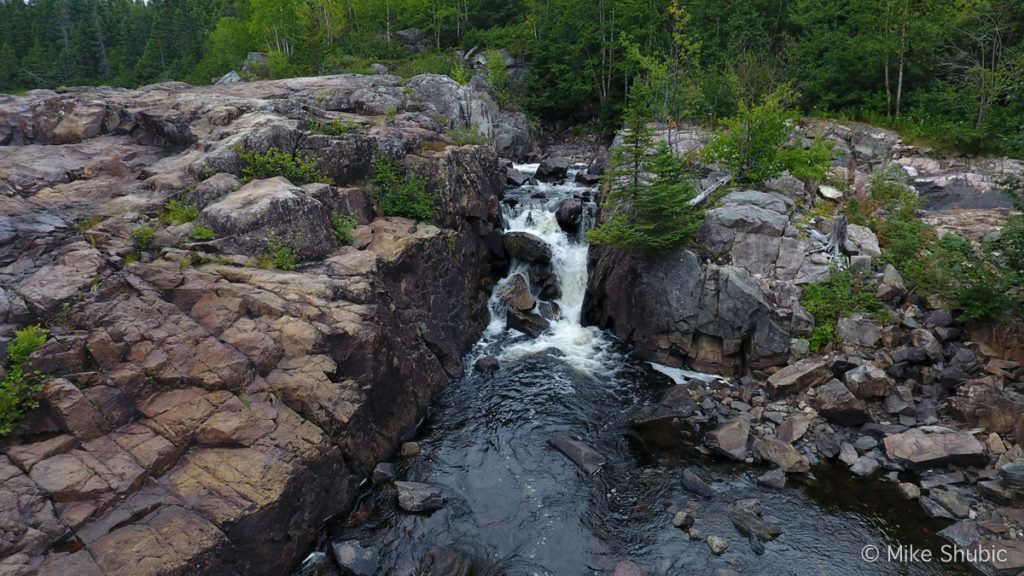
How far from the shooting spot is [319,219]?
1580cm

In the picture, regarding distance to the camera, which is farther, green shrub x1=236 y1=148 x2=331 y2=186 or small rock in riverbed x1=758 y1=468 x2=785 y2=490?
green shrub x1=236 y1=148 x2=331 y2=186

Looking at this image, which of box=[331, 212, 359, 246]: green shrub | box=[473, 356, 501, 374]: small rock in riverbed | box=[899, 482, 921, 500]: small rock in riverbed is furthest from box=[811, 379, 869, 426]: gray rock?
box=[331, 212, 359, 246]: green shrub

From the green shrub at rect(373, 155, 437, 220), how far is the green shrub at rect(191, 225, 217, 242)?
5909 mm

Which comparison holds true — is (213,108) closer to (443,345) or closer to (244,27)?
(443,345)

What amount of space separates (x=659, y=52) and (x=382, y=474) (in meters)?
32.1

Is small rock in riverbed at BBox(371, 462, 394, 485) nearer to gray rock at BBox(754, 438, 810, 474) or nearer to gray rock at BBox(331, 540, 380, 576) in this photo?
gray rock at BBox(331, 540, 380, 576)

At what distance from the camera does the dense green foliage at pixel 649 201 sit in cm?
1781

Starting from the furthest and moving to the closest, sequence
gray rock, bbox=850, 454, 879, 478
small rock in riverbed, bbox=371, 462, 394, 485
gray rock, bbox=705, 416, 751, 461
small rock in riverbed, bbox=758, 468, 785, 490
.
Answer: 1. gray rock, bbox=705, 416, 751, 461
2. gray rock, bbox=850, 454, 879, 478
3. small rock in riverbed, bbox=371, 462, 394, 485
4. small rock in riverbed, bbox=758, 468, 785, 490

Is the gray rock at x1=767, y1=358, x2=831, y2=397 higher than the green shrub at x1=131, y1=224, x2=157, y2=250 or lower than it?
lower

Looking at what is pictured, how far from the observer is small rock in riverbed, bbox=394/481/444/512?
12.0 metres

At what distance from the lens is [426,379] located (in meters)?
16.4

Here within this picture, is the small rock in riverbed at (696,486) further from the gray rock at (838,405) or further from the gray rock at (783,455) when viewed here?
the gray rock at (838,405)

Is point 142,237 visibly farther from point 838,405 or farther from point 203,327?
point 838,405

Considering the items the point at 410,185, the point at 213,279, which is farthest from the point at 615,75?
the point at 213,279
